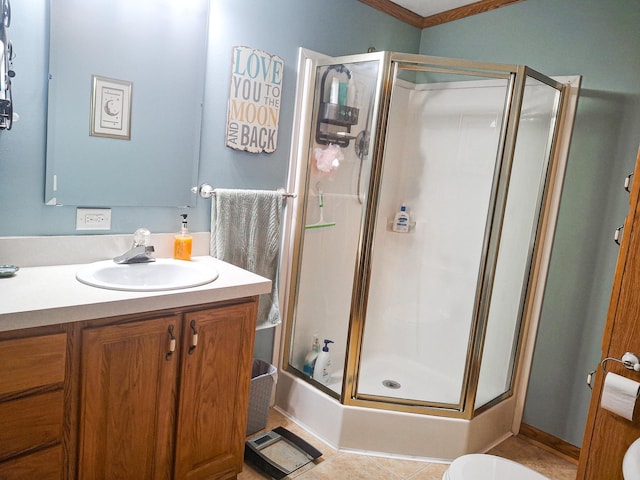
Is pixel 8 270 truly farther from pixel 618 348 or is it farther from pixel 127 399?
pixel 618 348

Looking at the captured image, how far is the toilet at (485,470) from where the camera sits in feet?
4.91

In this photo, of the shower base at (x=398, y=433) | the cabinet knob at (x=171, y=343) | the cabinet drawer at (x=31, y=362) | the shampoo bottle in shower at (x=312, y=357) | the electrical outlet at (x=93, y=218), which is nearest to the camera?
the cabinet drawer at (x=31, y=362)

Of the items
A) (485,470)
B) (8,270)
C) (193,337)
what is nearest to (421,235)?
(485,470)

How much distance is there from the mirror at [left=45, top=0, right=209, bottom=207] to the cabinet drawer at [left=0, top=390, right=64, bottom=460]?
2.45 feet

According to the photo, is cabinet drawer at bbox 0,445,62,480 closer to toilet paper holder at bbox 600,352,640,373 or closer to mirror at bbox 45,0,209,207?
mirror at bbox 45,0,209,207

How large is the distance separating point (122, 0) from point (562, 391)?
2.68 m

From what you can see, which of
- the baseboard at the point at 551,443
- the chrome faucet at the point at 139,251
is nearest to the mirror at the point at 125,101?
the chrome faucet at the point at 139,251

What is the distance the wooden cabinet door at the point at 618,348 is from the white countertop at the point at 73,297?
1.21 metres

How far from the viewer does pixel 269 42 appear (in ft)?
7.27

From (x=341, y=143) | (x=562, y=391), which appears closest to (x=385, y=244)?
(x=341, y=143)

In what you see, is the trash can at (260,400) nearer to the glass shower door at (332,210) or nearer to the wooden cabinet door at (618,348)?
the glass shower door at (332,210)

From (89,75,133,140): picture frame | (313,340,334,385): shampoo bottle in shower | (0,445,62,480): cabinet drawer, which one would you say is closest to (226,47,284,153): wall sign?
(89,75,133,140): picture frame

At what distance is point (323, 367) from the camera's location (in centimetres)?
244

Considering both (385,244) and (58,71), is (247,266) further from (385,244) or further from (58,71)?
(58,71)
